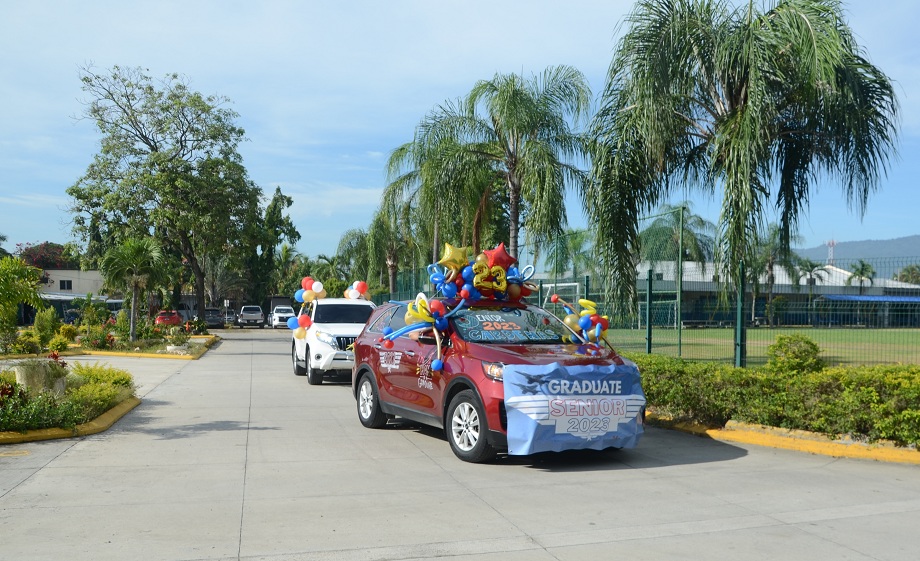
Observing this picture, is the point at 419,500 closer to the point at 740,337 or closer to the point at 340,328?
the point at 740,337

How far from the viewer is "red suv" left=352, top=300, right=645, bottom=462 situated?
8.20 metres

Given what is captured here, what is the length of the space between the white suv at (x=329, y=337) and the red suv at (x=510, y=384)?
5.78 metres

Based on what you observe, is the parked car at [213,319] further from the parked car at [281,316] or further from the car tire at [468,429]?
the car tire at [468,429]

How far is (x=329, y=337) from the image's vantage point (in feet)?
54.2

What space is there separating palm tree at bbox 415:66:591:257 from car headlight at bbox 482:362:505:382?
8120mm

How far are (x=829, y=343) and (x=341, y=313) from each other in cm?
979

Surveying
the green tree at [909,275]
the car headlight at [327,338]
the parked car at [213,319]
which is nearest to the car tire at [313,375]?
the car headlight at [327,338]

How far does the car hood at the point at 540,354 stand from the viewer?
8.56 m

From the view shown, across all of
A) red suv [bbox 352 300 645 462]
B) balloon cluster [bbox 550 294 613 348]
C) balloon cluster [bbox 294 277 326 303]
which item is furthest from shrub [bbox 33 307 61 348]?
balloon cluster [bbox 550 294 613 348]

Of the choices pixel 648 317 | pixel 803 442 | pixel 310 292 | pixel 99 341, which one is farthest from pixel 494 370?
pixel 99 341

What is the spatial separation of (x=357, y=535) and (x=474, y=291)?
4579mm

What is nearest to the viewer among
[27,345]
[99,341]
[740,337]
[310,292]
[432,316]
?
[432,316]

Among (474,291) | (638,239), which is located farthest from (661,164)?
(474,291)

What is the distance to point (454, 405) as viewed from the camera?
8992mm
